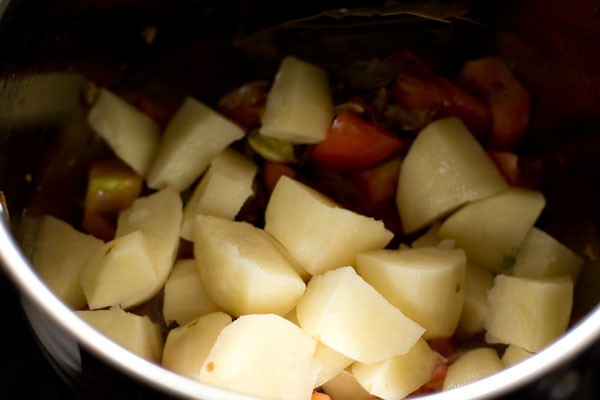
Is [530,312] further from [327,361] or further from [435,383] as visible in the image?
[327,361]

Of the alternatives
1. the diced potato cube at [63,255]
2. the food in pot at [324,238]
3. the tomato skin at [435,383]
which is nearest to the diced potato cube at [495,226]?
the food in pot at [324,238]

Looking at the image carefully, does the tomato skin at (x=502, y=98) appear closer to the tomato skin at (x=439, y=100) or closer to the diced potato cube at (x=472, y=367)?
the tomato skin at (x=439, y=100)

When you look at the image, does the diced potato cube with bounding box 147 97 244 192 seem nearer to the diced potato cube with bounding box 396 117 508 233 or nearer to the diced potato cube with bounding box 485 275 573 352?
the diced potato cube with bounding box 396 117 508 233

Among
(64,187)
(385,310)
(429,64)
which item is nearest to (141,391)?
(385,310)

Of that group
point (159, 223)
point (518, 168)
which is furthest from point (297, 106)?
point (518, 168)

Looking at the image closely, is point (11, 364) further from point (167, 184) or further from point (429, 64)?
point (429, 64)

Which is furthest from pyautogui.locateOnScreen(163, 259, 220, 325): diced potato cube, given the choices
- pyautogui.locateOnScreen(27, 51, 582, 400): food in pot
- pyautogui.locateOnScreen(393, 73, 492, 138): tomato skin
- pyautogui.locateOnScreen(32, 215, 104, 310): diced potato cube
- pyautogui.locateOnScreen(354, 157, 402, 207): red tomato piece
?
pyautogui.locateOnScreen(393, 73, 492, 138): tomato skin
